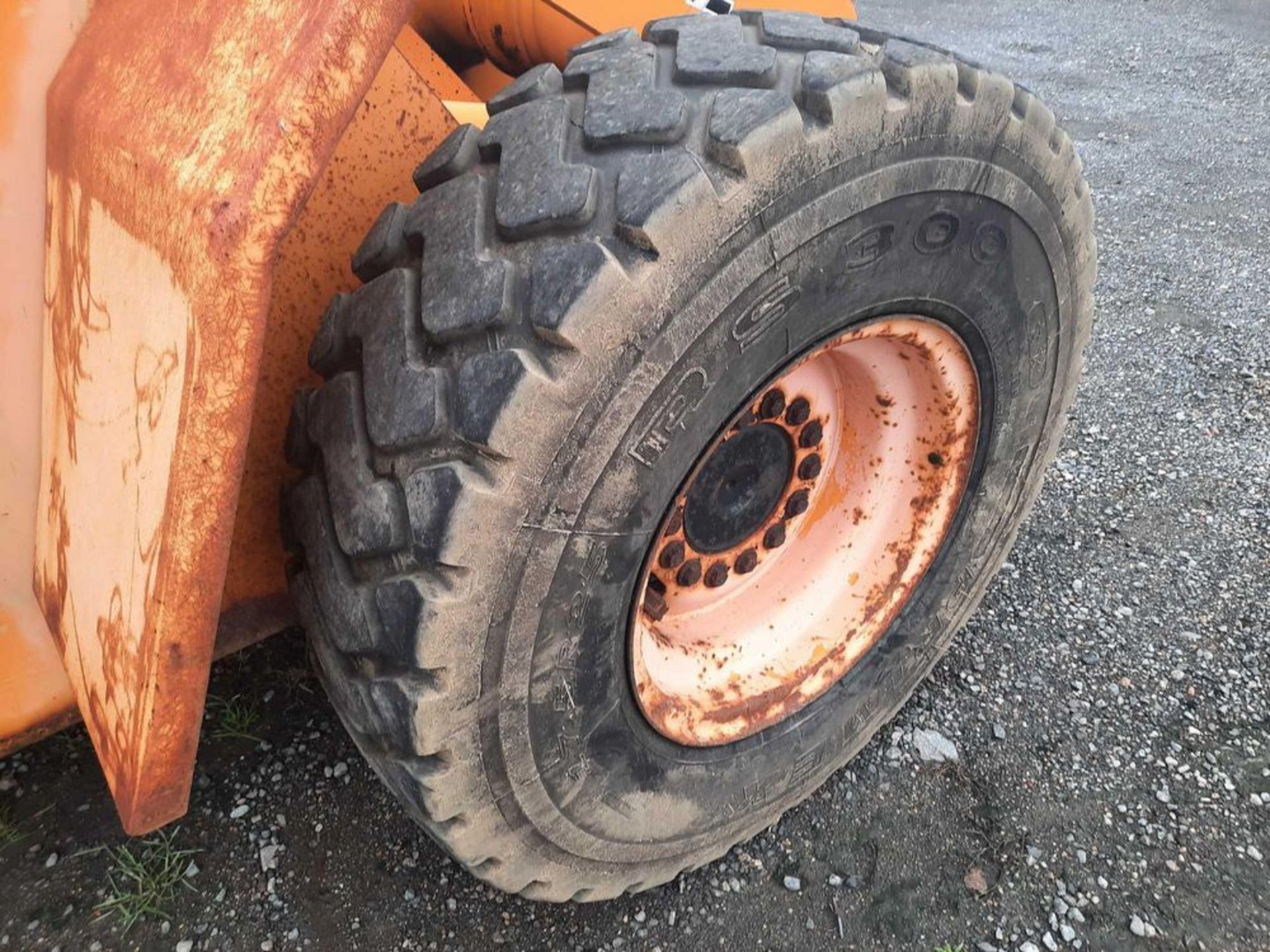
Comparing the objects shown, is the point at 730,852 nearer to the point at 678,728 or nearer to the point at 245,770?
the point at 678,728

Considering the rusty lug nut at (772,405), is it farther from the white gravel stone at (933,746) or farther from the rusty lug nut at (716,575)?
the white gravel stone at (933,746)

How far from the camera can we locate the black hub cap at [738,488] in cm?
162

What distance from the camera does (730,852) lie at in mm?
1910

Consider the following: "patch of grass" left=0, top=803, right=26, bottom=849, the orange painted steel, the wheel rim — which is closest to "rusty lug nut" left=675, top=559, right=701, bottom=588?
the wheel rim

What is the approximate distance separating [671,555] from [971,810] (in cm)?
92

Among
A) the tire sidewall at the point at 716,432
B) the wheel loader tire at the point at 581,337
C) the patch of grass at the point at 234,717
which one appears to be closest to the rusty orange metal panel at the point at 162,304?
the wheel loader tire at the point at 581,337

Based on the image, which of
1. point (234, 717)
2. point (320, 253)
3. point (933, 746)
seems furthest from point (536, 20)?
point (933, 746)

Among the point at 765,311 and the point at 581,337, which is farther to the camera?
the point at 765,311

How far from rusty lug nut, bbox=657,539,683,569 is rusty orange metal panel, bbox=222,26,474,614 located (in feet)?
2.04

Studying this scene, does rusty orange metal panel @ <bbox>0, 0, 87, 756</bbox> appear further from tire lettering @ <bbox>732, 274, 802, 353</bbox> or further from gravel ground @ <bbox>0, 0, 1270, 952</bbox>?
tire lettering @ <bbox>732, 274, 802, 353</bbox>

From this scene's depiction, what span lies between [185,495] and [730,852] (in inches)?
51.4

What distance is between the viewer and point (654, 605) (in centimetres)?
171

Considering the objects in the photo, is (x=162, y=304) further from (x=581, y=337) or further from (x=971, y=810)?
(x=971, y=810)

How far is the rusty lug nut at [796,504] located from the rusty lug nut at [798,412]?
17cm
